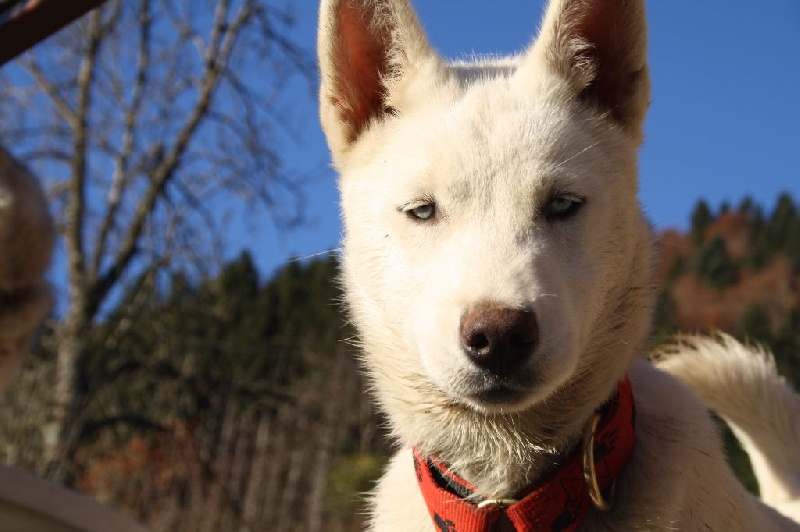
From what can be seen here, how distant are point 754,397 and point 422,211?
1.79 metres

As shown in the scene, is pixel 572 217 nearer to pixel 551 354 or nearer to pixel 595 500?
pixel 551 354

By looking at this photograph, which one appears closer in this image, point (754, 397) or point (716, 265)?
point (754, 397)

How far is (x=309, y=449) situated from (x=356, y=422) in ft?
5.26

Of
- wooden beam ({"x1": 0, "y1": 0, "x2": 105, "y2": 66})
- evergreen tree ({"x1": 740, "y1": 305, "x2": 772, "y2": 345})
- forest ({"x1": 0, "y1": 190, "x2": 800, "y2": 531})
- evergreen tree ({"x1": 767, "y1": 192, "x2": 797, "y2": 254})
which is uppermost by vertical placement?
evergreen tree ({"x1": 767, "y1": 192, "x2": 797, "y2": 254})

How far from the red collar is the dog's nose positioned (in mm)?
361

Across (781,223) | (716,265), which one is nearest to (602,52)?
(716,265)

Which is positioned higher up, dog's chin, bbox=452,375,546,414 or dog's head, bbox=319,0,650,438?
dog's head, bbox=319,0,650,438

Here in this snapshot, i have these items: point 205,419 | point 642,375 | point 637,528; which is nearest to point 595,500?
point 637,528

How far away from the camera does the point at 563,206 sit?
7.29 ft

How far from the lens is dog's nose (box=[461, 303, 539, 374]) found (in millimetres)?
1903

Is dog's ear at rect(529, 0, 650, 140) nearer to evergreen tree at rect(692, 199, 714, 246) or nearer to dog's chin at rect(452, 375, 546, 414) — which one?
dog's chin at rect(452, 375, 546, 414)

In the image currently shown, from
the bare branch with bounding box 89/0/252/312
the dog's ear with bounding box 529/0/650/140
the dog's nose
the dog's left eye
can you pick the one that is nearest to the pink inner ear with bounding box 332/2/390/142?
the dog's ear with bounding box 529/0/650/140

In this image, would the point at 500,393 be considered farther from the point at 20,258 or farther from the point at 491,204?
the point at 20,258

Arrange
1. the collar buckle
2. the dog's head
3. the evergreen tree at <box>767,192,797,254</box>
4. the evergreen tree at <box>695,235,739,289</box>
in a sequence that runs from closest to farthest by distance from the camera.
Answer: the dog's head, the collar buckle, the evergreen tree at <box>695,235,739,289</box>, the evergreen tree at <box>767,192,797,254</box>
